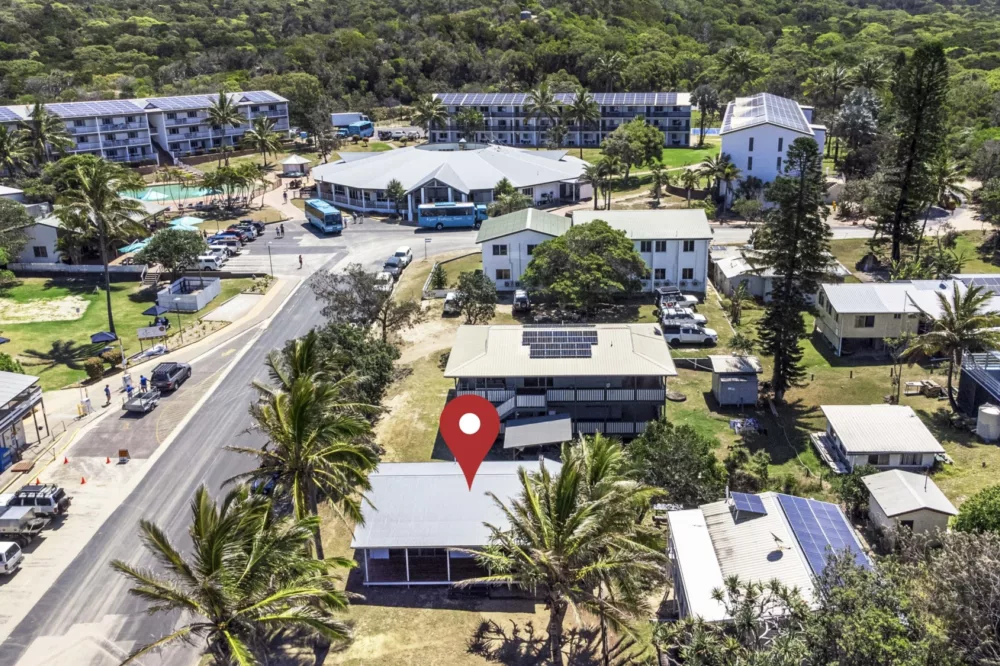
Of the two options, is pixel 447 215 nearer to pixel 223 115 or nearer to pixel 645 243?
pixel 645 243

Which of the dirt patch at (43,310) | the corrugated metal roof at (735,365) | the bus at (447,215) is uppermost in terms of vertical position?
the bus at (447,215)

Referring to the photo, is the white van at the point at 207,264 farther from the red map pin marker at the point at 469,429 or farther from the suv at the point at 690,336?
the suv at the point at 690,336

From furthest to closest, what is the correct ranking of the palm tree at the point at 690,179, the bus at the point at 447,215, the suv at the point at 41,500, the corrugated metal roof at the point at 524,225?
the palm tree at the point at 690,179, the bus at the point at 447,215, the corrugated metal roof at the point at 524,225, the suv at the point at 41,500

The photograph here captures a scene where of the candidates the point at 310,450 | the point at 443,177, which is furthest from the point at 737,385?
the point at 443,177

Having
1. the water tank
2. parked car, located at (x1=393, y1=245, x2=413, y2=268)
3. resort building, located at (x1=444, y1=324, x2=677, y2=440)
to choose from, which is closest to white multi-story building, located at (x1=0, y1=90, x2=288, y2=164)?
parked car, located at (x1=393, y1=245, x2=413, y2=268)

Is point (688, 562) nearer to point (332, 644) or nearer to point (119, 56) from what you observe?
point (332, 644)

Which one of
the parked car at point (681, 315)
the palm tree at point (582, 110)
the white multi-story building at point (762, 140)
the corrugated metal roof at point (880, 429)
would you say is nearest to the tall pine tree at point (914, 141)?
the parked car at point (681, 315)

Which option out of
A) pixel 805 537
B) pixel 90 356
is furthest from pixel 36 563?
pixel 805 537
